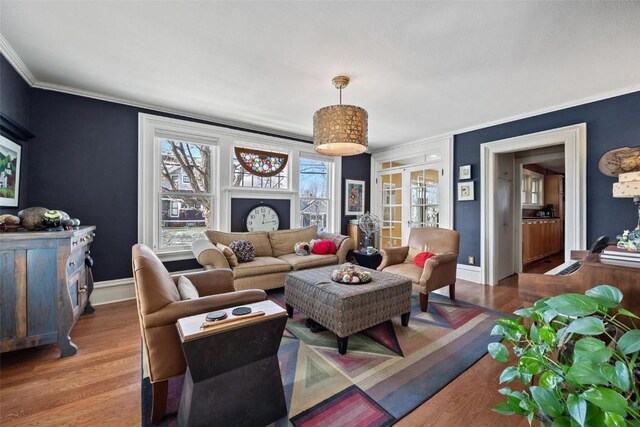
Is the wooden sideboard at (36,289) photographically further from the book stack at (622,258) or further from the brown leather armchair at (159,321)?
the book stack at (622,258)

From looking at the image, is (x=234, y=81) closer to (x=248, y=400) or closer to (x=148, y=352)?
(x=148, y=352)

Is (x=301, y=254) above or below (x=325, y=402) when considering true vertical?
above

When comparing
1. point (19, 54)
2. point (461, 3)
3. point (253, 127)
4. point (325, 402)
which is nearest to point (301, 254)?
point (253, 127)

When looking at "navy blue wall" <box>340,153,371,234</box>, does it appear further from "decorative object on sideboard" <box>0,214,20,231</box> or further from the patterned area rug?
"decorative object on sideboard" <box>0,214,20,231</box>

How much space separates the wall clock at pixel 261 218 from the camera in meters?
4.25

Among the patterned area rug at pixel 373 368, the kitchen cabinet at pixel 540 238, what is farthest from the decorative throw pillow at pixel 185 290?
the kitchen cabinet at pixel 540 238

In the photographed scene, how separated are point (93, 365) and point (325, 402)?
1751 millimetres

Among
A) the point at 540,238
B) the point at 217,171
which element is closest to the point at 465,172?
the point at 540,238

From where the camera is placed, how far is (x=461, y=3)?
1.68 metres

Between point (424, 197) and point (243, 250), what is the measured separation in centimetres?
345

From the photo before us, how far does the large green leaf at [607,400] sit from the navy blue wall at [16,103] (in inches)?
151

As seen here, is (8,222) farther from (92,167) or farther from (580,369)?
(580,369)

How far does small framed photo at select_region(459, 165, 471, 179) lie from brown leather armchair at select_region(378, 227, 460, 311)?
135cm

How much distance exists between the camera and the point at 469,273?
4270mm
